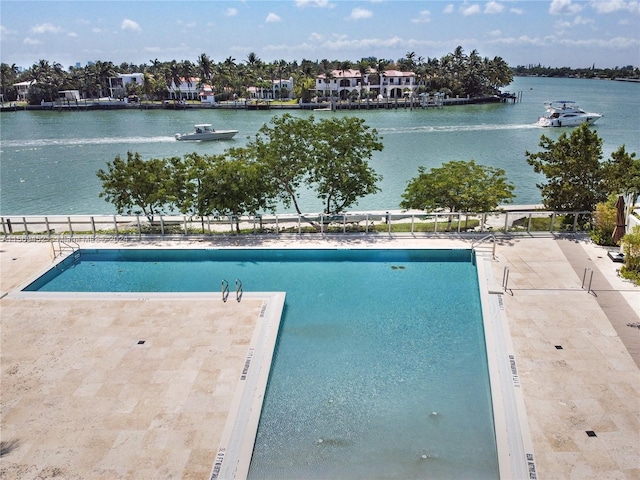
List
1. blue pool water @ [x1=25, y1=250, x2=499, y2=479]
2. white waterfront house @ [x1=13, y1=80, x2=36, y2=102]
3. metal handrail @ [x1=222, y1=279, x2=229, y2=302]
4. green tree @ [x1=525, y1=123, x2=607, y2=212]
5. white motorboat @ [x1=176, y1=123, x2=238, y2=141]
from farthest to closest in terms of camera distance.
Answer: white waterfront house @ [x1=13, y1=80, x2=36, y2=102] < white motorboat @ [x1=176, y1=123, x2=238, y2=141] < green tree @ [x1=525, y1=123, x2=607, y2=212] < metal handrail @ [x1=222, y1=279, x2=229, y2=302] < blue pool water @ [x1=25, y1=250, x2=499, y2=479]

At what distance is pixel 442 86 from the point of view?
334 ft

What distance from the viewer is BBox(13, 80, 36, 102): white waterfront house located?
109 meters

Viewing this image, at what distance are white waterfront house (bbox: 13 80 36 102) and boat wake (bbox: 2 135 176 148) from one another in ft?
180

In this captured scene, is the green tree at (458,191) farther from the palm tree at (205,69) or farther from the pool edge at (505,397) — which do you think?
the palm tree at (205,69)

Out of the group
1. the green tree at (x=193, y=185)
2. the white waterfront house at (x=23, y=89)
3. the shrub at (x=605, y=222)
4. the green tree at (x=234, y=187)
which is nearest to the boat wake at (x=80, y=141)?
the green tree at (x=193, y=185)

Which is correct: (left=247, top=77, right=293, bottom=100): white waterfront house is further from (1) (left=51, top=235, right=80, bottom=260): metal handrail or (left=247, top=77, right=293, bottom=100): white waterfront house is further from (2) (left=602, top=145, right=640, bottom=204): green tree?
(2) (left=602, top=145, right=640, bottom=204): green tree

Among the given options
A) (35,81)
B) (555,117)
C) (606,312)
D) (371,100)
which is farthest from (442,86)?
(606,312)

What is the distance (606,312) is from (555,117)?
63.5 meters

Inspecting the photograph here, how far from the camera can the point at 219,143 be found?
60.0 meters

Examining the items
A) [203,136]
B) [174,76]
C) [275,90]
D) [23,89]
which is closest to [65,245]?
[203,136]

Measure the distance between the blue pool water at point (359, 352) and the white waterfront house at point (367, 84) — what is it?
85092mm

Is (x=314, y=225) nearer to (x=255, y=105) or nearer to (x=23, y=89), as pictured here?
(x=255, y=105)

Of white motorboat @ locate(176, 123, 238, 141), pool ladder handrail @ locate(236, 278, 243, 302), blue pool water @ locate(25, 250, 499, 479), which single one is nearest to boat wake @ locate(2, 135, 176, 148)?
white motorboat @ locate(176, 123, 238, 141)

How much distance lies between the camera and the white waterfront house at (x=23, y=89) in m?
109
